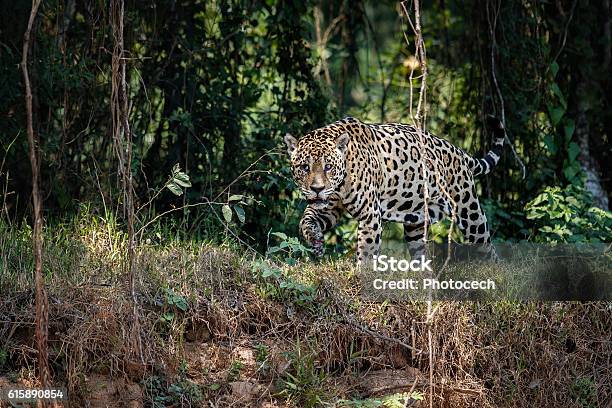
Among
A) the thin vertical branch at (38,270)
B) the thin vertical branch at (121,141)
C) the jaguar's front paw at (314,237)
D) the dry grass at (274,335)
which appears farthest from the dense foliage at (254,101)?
the thin vertical branch at (38,270)

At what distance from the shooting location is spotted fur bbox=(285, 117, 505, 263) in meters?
8.29

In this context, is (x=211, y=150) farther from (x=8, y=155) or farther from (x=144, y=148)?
(x=8, y=155)

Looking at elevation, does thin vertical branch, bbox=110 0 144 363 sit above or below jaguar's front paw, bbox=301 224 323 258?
above

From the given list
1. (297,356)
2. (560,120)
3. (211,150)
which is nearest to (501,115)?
(560,120)

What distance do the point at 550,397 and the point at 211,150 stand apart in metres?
3.73

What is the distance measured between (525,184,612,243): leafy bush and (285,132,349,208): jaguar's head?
1920 millimetres

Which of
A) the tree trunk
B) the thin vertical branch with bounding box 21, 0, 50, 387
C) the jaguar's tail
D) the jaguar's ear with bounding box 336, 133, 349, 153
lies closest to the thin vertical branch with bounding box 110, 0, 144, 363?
the thin vertical branch with bounding box 21, 0, 50, 387

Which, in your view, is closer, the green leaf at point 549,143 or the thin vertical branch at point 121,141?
the thin vertical branch at point 121,141

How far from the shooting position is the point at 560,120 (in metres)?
10.5

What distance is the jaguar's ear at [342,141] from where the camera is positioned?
27.3 ft

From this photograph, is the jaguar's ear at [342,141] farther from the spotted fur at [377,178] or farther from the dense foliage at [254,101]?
the dense foliage at [254,101]

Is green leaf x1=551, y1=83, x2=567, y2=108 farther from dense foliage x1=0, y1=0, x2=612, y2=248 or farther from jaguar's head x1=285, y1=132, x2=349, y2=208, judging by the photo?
jaguar's head x1=285, y1=132, x2=349, y2=208

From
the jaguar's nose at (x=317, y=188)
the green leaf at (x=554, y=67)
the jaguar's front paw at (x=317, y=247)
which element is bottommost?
the jaguar's front paw at (x=317, y=247)

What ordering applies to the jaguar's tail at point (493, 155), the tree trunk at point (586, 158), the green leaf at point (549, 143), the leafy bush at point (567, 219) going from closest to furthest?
1. the leafy bush at point (567, 219)
2. the jaguar's tail at point (493, 155)
3. the green leaf at point (549, 143)
4. the tree trunk at point (586, 158)
